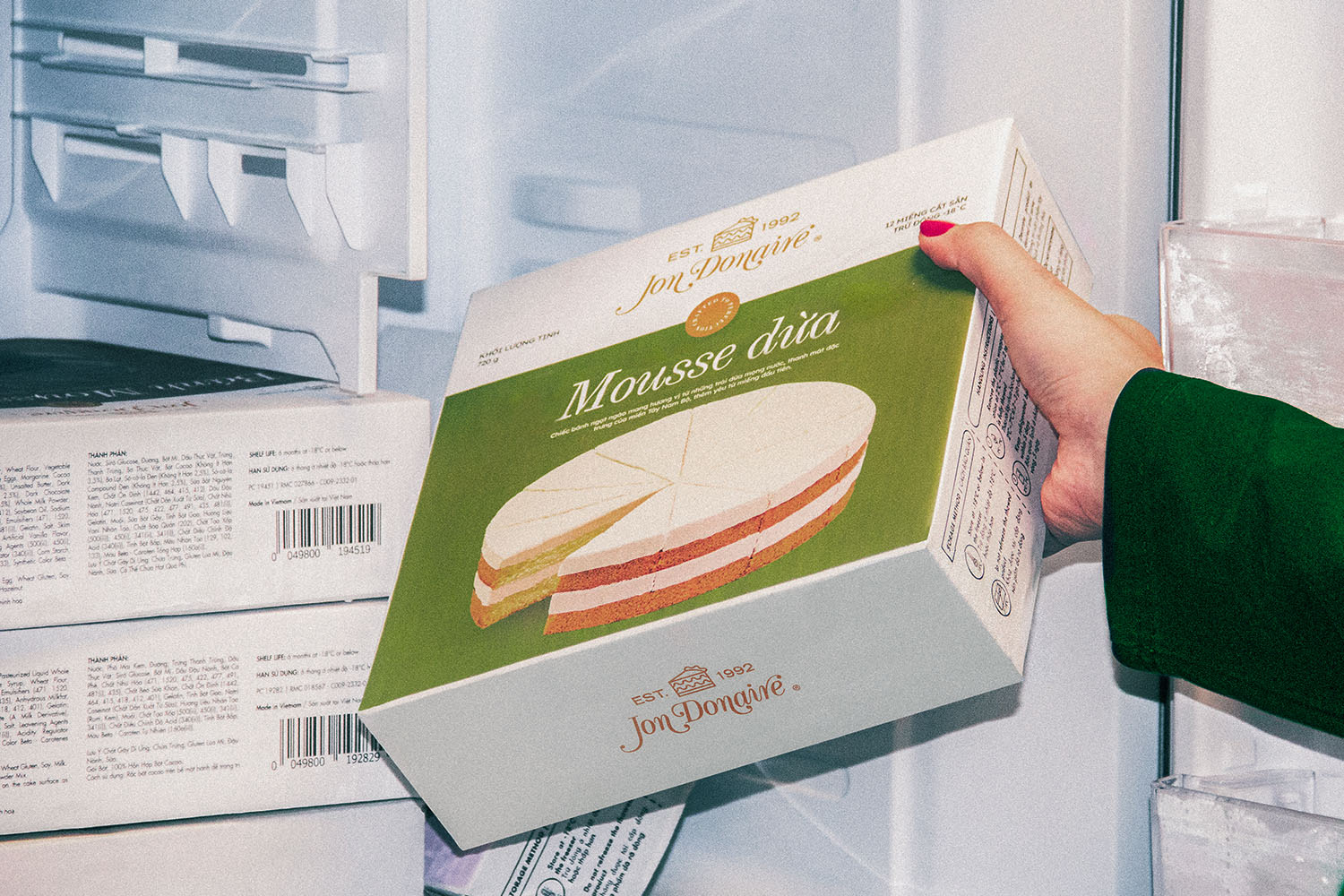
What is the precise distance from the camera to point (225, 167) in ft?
2.78

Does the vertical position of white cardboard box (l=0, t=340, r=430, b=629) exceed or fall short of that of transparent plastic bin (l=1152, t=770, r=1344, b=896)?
it exceeds it

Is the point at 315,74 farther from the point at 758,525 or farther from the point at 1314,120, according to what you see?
the point at 1314,120

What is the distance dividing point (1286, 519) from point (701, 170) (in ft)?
1.51

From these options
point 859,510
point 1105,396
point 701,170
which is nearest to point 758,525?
point 859,510

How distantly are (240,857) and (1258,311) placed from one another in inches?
27.4

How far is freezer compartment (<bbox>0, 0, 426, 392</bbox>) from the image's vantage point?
29.8 inches

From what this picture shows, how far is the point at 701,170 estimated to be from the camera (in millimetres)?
861

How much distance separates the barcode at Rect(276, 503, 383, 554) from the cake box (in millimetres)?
63

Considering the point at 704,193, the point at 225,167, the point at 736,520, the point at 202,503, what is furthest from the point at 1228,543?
the point at 225,167

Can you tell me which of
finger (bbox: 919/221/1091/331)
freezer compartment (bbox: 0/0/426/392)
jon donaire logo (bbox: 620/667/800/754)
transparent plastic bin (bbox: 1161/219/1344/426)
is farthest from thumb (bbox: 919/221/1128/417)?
freezer compartment (bbox: 0/0/426/392)

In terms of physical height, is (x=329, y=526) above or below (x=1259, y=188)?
below

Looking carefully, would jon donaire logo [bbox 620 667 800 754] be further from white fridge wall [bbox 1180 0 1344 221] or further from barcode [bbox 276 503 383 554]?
white fridge wall [bbox 1180 0 1344 221]

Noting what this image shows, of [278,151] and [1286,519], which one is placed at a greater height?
[278,151]

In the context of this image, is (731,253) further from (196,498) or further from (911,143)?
(196,498)
